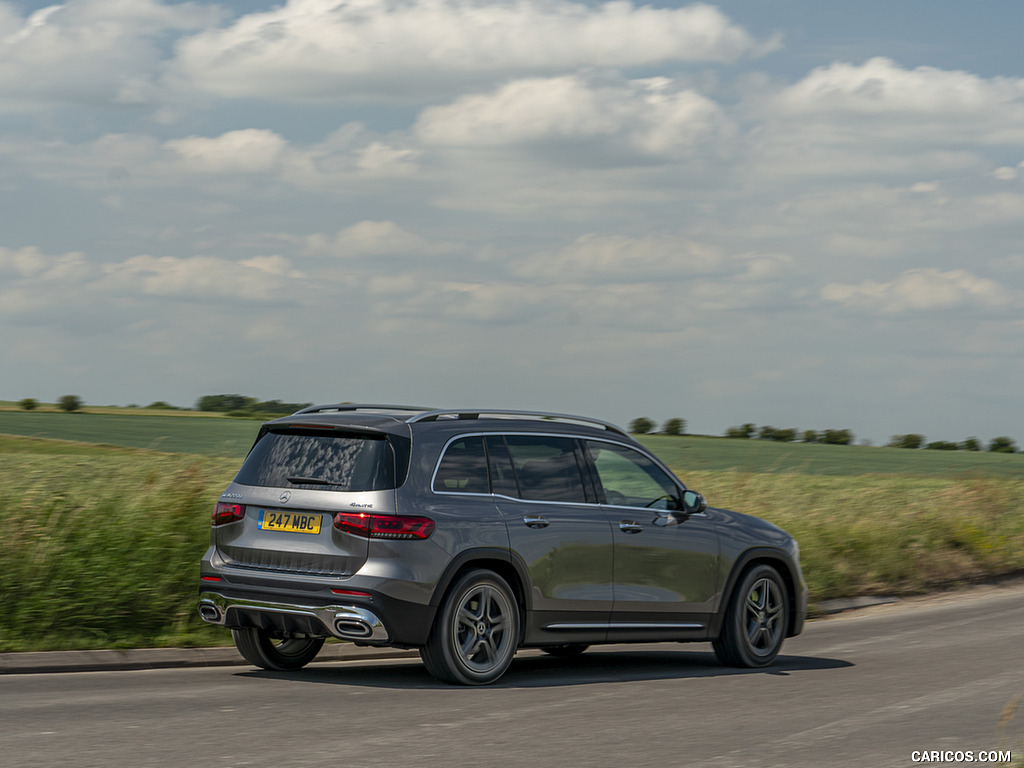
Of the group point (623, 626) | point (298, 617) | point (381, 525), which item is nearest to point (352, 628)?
point (298, 617)

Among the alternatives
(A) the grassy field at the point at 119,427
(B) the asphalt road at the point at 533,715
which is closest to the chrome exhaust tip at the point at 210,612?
(B) the asphalt road at the point at 533,715

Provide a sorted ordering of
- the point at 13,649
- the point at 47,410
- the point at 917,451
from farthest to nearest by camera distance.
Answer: the point at 917,451, the point at 47,410, the point at 13,649

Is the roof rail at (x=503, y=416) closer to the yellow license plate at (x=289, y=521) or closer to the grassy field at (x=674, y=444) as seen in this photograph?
the yellow license plate at (x=289, y=521)

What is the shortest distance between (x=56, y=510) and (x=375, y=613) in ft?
14.4

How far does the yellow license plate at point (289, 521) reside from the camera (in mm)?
8727

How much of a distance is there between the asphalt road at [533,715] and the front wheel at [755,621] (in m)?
0.25

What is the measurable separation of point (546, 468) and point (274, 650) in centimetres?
243

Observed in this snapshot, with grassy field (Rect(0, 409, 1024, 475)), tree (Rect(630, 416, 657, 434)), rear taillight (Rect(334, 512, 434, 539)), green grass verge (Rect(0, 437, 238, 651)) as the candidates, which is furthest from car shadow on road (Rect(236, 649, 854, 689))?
tree (Rect(630, 416, 657, 434))

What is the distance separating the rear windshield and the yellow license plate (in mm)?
194

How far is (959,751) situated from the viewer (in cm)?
692

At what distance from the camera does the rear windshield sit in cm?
871

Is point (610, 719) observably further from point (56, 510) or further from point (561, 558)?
point (56, 510)

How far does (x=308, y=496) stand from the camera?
8.80m

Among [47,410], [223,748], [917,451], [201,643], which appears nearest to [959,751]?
[223,748]
